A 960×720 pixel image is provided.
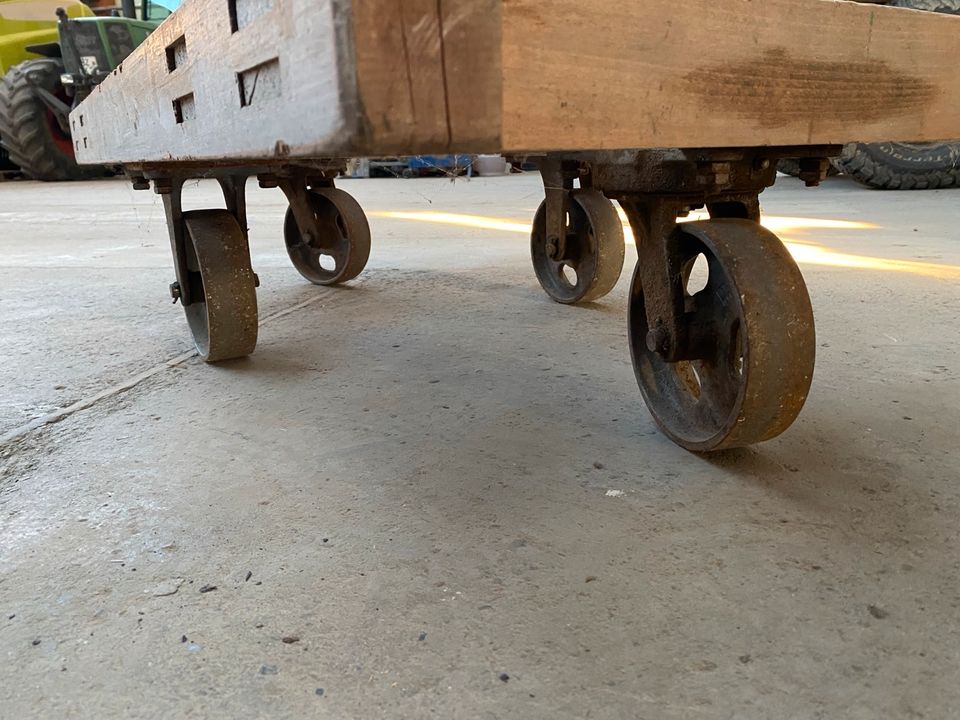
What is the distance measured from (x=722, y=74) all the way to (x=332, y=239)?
2.06m

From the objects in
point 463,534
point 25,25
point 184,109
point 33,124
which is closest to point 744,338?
point 463,534

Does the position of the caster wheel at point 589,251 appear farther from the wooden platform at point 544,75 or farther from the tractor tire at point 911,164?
the tractor tire at point 911,164

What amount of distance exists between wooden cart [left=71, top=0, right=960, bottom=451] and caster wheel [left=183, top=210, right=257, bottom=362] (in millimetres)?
255

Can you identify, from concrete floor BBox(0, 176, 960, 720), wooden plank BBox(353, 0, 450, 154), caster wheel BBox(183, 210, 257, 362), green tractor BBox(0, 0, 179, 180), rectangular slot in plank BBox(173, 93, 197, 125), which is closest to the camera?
wooden plank BBox(353, 0, 450, 154)

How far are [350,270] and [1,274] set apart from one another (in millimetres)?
1490

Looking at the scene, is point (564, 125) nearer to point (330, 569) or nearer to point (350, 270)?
point (330, 569)

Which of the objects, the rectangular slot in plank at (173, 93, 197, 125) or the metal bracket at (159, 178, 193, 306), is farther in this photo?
the metal bracket at (159, 178, 193, 306)

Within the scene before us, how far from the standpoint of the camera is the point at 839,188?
212 inches

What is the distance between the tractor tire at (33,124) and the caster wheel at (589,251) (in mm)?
7207

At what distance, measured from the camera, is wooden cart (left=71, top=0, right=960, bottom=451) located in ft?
1.59

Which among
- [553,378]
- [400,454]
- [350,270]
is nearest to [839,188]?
[350,270]

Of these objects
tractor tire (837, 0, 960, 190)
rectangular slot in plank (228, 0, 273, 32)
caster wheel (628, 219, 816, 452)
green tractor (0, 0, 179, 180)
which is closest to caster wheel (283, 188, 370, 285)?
caster wheel (628, 219, 816, 452)

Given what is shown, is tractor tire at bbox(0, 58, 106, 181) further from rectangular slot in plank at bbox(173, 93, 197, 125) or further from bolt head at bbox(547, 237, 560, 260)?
rectangular slot in plank at bbox(173, 93, 197, 125)

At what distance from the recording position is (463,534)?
946 mm
